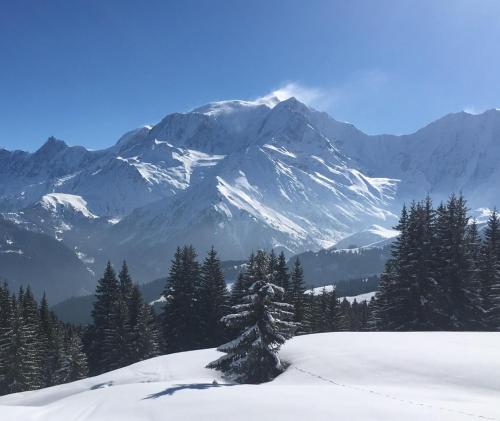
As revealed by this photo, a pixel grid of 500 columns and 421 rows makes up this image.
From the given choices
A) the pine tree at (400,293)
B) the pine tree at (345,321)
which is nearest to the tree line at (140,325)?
the pine tree at (345,321)

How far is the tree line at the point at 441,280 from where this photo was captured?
3722cm

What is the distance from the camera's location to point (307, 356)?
75.2 ft

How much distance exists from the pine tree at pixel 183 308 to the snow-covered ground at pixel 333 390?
23859mm

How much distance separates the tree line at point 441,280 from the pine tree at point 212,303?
1708cm

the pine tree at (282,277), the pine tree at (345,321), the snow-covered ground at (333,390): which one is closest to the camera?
the snow-covered ground at (333,390)

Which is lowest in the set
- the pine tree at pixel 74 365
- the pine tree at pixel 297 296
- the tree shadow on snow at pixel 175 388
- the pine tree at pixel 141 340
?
the pine tree at pixel 74 365

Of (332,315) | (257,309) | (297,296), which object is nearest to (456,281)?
(297,296)

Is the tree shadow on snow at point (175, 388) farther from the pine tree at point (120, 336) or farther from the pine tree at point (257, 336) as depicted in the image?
the pine tree at point (120, 336)

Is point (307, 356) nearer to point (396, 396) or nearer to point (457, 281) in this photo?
point (396, 396)

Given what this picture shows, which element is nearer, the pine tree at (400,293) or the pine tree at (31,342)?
the pine tree at (400,293)

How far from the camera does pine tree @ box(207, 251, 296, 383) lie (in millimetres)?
22109

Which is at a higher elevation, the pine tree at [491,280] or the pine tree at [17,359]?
the pine tree at [491,280]

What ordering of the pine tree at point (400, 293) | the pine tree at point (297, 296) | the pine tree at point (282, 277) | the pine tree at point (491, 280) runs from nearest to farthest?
the pine tree at point (491, 280)
the pine tree at point (400, 293)
the pine tree at point (297, 296)
the pine tree at point (282, 277)

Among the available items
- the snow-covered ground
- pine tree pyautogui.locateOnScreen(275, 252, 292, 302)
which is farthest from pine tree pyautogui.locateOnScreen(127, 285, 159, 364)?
the snow-covered ground
